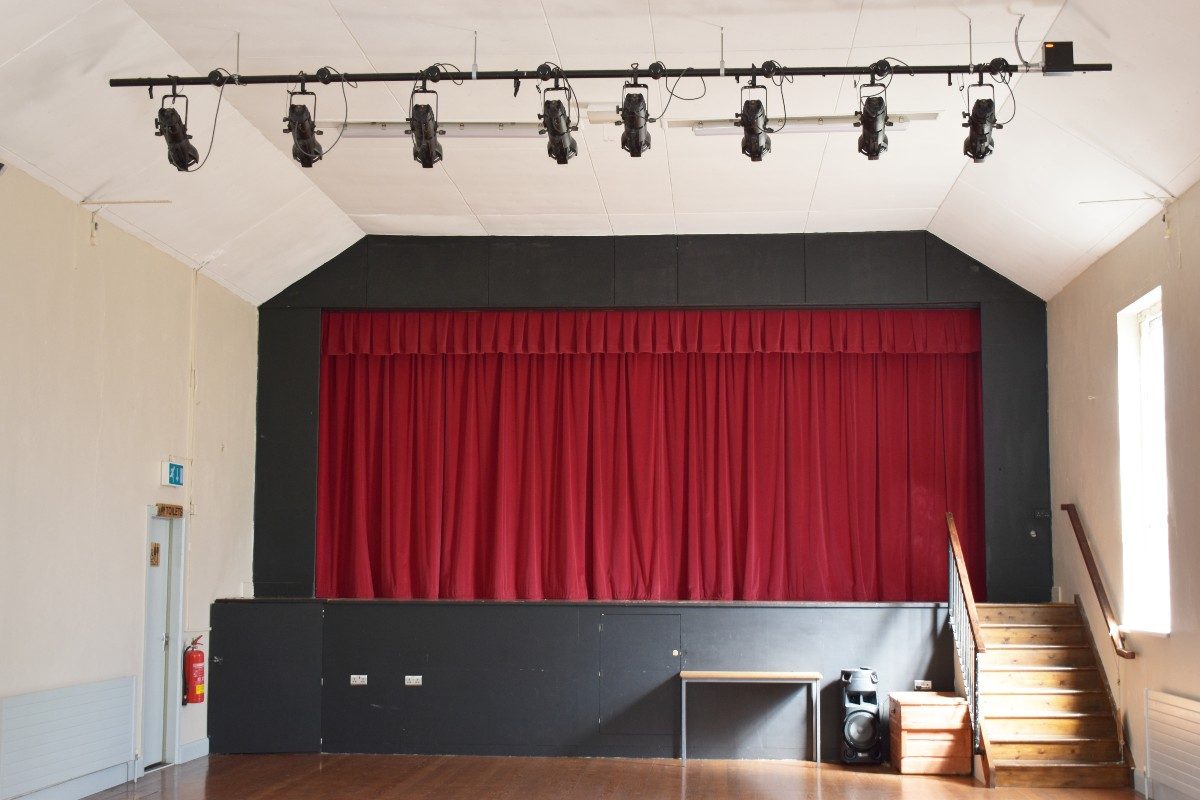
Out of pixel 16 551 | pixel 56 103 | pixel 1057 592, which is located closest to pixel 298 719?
pixel 16 551

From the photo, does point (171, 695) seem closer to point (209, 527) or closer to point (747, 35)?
point (209, 527)

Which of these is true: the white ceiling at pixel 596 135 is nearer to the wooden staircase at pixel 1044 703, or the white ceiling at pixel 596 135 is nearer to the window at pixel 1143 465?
the window at pixel 1143 465

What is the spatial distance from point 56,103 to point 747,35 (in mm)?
3700

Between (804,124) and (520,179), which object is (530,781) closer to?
(520,179)

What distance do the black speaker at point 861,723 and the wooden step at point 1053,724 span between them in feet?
3.01

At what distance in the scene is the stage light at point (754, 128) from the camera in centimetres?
660

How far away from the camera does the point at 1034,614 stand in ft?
32.4

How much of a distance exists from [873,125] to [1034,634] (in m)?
4.78

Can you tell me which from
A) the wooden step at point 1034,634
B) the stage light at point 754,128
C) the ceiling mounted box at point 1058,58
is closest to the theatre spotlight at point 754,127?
the stage light at point 754,128

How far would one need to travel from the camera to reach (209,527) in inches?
395

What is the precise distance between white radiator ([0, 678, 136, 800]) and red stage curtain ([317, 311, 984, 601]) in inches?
111

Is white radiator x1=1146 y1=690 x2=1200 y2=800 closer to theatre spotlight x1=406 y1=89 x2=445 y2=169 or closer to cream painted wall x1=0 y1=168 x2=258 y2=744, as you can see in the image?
theatre spotlight x1=406 y1=89 x2=445 y2=169

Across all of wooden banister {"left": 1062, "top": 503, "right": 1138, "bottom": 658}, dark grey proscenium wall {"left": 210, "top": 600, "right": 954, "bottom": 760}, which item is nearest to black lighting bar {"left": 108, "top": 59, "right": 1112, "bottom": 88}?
wooden banister {"left": 1062, "top": 503, "right": 1138, "bottom": 658}

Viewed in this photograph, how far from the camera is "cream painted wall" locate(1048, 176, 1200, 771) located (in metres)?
7.60
